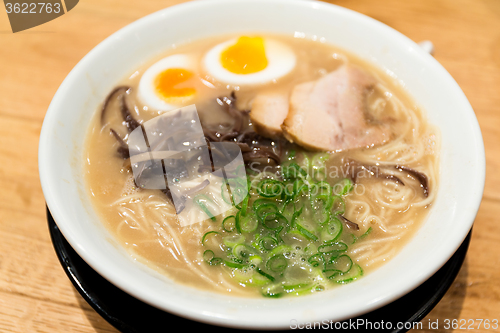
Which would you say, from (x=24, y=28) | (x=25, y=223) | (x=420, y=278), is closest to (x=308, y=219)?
(x=420, y=278)

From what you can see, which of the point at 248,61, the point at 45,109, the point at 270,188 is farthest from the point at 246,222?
the point at 45,109

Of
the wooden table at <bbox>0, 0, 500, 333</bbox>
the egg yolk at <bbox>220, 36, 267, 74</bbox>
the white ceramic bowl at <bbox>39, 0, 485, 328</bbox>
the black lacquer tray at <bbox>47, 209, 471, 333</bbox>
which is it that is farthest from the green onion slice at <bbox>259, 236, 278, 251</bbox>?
the egg yolk at <bbox>220, 36, 267, 74</bbox>

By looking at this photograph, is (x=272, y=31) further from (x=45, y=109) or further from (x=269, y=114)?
(x=45, y=109)

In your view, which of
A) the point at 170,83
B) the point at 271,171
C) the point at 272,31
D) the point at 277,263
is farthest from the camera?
the point at 272,31

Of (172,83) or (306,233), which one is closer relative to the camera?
(306,233)

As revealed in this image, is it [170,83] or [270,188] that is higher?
[170,83]

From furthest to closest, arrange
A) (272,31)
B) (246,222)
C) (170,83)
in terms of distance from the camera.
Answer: (272,31) → (170,83) → (246,222)

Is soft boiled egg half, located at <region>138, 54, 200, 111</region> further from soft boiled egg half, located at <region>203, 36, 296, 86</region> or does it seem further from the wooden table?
the wooden table

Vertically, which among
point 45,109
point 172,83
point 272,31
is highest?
point 272,31

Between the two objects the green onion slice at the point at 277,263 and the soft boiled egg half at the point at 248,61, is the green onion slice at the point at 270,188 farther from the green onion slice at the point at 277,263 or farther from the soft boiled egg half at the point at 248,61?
the soft boiled egg half at the point at 248,61
